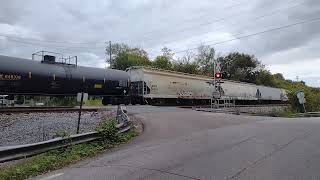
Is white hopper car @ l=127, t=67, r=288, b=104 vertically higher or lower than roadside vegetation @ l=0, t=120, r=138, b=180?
higher

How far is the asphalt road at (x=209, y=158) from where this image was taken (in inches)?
296

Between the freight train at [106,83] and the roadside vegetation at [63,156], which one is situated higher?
the freight train at [106,83]

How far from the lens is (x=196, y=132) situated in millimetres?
14055

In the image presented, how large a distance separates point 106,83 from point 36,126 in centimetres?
1432

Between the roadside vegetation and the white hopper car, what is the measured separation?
20.8 meters

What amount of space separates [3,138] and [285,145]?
9.00 m

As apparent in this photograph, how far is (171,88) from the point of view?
36.6 meters

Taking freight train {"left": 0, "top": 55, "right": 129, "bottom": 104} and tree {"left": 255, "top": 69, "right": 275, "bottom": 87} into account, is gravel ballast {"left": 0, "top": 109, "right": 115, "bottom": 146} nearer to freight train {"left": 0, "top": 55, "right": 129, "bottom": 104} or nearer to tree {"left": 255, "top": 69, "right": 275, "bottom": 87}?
freight train {"left": 0, "top": 55, "right": 129, "bottom": 104}

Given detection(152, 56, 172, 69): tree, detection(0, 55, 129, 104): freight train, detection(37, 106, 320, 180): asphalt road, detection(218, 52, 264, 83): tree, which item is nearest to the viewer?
detection(37, 106, 320, 180): asphalt road

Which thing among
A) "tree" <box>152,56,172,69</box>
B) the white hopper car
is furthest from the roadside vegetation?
"tree" <box>152,56,172,69</box>

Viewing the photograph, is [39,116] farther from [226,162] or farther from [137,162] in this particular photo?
[226,162]

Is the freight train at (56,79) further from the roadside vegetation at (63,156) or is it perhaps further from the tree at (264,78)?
the tree at (264,78)

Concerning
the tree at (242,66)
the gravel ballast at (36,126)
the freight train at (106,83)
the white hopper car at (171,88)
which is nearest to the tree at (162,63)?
the tree at (242,66)

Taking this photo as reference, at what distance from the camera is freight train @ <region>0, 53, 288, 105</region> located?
22672 millimetres
